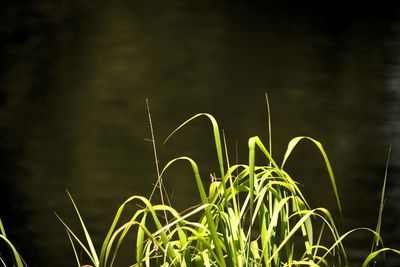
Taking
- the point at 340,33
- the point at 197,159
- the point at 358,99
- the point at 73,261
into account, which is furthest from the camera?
the point at 340,33

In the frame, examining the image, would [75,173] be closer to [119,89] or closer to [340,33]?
[119,89]

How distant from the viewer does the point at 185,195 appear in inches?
95.4

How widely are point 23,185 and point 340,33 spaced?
149 cm

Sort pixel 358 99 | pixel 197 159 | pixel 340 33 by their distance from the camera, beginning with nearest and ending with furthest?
pixel 197 159 < pixel 358 99 < pixel 340 33

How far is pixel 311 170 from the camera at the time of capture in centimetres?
248

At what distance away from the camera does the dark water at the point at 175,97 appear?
2.42 metres

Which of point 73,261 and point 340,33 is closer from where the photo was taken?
point 73,261

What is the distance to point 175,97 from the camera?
2.71 m

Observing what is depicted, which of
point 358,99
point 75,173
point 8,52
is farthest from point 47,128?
point 358,99

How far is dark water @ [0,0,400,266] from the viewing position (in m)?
2.42

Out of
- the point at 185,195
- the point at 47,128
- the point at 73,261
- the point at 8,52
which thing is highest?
the point at 8,52

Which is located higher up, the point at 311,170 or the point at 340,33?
the point at 340,33

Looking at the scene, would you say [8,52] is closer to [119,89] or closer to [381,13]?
[119,89]

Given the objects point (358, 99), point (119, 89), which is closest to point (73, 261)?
point (119, 89)
